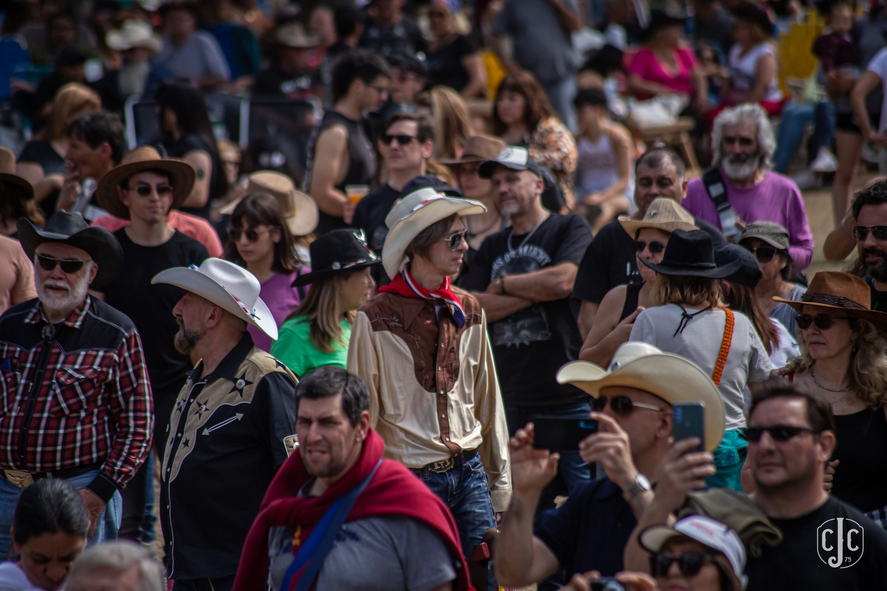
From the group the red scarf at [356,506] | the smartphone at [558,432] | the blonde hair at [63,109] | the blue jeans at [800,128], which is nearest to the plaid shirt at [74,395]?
the red scarf at [356,506]

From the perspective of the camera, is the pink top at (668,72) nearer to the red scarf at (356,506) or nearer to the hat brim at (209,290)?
the hat brim at (209,290)

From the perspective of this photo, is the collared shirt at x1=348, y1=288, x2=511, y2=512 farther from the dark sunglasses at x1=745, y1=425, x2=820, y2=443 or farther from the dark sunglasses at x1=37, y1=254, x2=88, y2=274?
the dark sunglasses at x1=745, y1=425, x2=820, y2=443

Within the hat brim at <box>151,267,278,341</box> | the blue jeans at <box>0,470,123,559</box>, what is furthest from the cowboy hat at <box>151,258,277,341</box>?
the blue jeans at <box>0,470,123,559</box>

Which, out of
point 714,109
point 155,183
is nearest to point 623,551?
point 155,183

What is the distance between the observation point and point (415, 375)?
14.9 feet

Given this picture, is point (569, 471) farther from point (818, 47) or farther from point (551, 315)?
point (818, 47)

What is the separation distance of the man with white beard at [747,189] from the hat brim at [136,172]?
10.4 feet

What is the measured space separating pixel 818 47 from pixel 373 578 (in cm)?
1029

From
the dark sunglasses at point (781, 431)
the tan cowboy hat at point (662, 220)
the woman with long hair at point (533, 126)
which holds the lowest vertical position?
the dark sunglasses at point (781, 431)

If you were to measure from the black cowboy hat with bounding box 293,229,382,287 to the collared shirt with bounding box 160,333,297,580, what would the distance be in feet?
3.40

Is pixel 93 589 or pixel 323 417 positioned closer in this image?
pixel 93 589

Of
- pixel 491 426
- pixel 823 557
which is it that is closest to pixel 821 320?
pixel 823 557

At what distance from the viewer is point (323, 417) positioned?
3477mm

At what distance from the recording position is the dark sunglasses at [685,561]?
276 cm
